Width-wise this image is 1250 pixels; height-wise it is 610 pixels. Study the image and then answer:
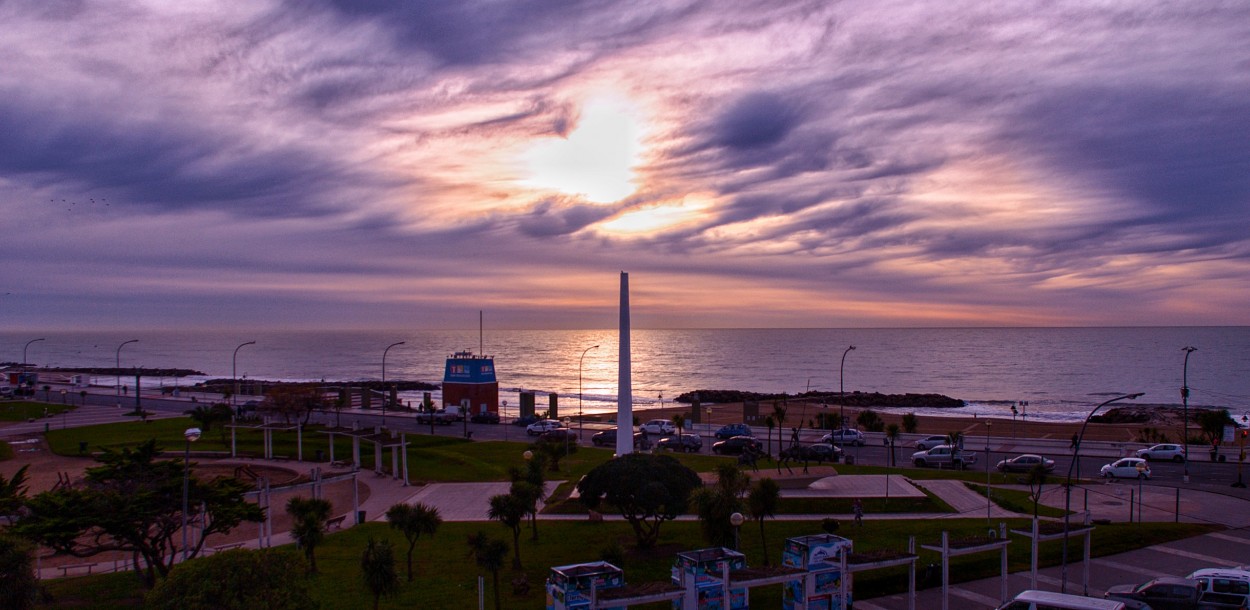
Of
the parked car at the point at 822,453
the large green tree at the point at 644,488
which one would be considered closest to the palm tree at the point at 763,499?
the large green tree at the point at 644,488

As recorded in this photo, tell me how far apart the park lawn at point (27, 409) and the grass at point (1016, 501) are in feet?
251

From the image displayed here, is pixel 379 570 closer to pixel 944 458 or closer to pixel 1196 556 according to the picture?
pixel 1196 556

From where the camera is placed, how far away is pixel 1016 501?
34.2 m

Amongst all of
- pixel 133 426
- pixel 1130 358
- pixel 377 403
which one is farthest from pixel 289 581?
pixel 1130 358

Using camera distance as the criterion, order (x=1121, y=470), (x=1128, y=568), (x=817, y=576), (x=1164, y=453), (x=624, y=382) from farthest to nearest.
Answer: (x=1164, y=453) → (x=1121, y=470) → (x=624, y=382) → (x=1128, y=568) → (x=817, y=576)

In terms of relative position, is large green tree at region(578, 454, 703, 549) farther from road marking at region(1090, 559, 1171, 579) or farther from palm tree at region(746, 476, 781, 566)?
road marking at region(1090, 559, 1171, 579)

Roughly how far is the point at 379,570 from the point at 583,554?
29.4 feet

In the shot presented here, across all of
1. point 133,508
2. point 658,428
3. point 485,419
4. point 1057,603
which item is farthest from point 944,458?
point 133,508

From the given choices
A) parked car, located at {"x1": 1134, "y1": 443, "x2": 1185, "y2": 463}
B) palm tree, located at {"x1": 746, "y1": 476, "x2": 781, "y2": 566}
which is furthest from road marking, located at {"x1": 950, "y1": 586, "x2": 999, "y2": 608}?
parked car, located at {"x1": 1134, "y1": 443, "x2": 1185, "y2": 463}

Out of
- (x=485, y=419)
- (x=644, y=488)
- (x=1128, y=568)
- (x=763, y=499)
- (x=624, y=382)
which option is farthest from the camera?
(x=485, y=419)

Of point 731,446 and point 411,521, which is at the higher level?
point 411,521

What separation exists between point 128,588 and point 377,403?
66141mm

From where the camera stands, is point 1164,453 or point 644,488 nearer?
point 644,488

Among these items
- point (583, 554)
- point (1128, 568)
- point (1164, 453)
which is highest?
point (1128, 568)
